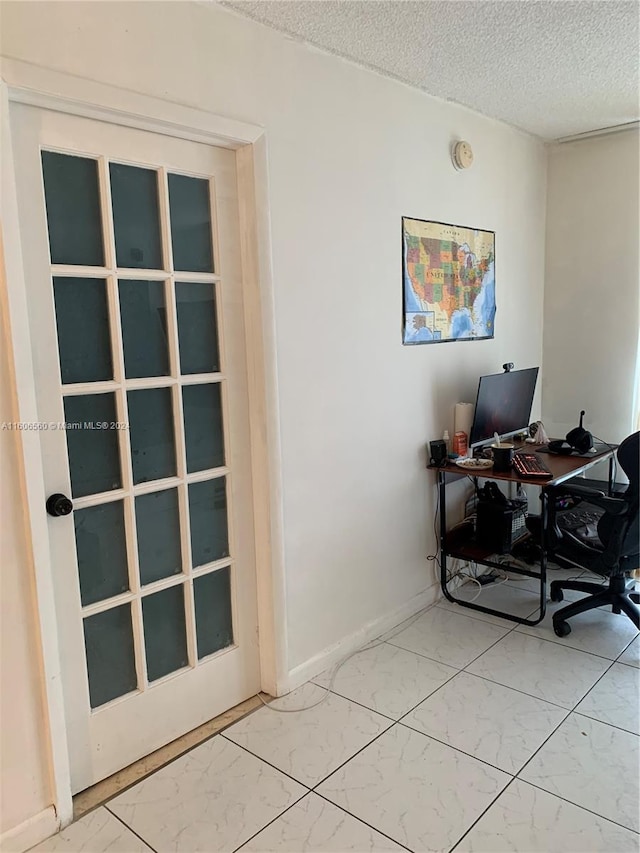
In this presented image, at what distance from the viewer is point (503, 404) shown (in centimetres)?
350

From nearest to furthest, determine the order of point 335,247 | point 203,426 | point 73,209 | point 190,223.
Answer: point 73,209, point 190,223, point 203,426, point 335,247

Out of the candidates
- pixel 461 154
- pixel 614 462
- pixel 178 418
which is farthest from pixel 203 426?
pixel 614 462

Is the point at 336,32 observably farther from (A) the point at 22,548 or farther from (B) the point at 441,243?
(A) the point at 22,548

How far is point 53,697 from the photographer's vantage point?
6.14 feet

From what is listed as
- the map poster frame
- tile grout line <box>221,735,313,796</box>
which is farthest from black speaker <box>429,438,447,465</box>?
tile grout line <box>221,735,313,796</box>

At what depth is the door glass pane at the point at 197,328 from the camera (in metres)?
2.23

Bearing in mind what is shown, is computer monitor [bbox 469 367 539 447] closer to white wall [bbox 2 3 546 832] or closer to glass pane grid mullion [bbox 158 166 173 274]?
Answer: white wall [bbox 2 3 546 832]

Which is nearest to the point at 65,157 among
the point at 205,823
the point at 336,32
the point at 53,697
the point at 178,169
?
the point at 178,169

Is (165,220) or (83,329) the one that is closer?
(83,329)

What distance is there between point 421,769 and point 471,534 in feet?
5.21

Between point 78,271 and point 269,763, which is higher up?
point 78,271

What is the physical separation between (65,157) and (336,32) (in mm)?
1130

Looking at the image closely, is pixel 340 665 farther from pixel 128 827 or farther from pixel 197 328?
pixel 197 328

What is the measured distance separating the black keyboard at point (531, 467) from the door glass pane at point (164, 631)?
166cm
